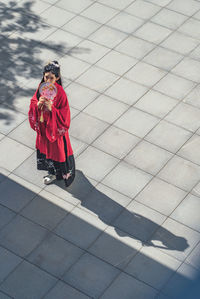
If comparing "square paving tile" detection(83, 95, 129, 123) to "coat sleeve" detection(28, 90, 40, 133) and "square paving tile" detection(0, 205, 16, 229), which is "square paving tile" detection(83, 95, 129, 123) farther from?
"square paving tile" detection(0, 205, 16, 229)

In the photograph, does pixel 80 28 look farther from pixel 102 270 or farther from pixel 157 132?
pixel 102 270

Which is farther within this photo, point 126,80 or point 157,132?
point 126,80

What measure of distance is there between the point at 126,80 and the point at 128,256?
4.21 meters

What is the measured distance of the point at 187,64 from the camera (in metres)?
12.6

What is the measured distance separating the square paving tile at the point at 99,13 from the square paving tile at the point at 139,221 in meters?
5.41

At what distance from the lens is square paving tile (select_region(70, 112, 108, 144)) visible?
11023 mm

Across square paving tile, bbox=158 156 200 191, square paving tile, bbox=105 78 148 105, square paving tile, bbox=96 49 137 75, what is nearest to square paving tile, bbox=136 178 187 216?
square paving tile, bbox=158 156 200 191

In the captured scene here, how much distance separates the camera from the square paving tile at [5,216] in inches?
378

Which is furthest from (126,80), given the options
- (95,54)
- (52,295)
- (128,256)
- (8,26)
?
(52,295)

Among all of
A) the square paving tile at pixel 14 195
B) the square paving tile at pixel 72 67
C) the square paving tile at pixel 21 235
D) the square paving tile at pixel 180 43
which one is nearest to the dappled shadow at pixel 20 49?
the square paving tile at pixel 72 67

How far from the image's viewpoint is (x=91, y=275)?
29.2 feet

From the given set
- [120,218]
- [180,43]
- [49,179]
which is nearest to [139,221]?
[120,218]

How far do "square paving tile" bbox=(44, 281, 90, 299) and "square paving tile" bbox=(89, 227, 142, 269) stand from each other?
694 millimetres

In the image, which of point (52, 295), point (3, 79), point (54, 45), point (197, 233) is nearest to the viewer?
point (52, 295)
